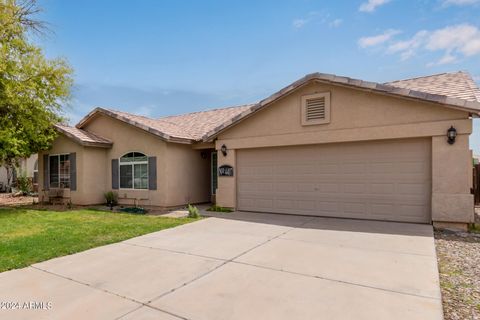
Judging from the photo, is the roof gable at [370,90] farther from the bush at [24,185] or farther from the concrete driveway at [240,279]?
the bush at [24,185]

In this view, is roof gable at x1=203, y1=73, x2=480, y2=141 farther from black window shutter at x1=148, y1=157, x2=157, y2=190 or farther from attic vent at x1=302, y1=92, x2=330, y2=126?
black window shutter at x1=148, y1=157, x2=157, y2=190

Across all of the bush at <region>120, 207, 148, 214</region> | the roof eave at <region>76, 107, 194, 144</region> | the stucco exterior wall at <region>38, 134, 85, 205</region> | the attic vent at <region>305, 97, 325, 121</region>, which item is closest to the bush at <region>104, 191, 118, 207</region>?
the stucco exterior wall at <region>38, 134, 85, 205</region>

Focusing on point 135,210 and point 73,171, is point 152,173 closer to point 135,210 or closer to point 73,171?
point 135,210

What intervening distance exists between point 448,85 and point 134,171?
41.7 ft

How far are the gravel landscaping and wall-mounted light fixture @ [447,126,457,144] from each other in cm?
244

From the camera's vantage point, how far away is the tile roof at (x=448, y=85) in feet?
26.5

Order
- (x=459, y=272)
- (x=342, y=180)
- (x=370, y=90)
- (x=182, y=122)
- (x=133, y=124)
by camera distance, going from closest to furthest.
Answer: (x=459, y=272), (x=370, y=90), (x=342, y=180), (x=133, y=124), (x=182, y=122)

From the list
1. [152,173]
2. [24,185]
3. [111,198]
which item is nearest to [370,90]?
[152,173]

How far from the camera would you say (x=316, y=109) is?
980 cm

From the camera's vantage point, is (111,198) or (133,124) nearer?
(133,124)

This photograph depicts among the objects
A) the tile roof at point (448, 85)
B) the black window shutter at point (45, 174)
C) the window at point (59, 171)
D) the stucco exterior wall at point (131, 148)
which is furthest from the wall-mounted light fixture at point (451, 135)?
the black window shutter at point (45, 174)

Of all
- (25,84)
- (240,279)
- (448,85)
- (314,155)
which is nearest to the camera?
(240,279)

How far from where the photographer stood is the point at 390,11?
376 inches

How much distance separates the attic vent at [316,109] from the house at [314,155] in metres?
0.03
